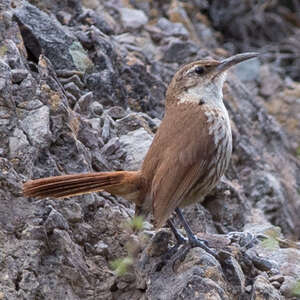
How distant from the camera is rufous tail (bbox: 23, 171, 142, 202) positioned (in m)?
3.99

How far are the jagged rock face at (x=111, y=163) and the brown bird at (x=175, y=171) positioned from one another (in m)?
0.23

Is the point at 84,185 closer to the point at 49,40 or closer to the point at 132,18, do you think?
the point at 49,40

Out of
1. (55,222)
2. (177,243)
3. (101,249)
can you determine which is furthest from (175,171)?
(55,222)

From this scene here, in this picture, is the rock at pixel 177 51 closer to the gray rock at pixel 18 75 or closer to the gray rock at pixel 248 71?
the gray rock at pixel 248 71

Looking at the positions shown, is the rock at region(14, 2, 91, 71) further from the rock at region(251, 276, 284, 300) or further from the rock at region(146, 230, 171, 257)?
the rock at region(251, 276, 284, 300)

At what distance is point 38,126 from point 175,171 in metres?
0.99

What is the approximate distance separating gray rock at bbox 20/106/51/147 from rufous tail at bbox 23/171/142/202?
0.53 metres

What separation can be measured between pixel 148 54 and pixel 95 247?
3.44m

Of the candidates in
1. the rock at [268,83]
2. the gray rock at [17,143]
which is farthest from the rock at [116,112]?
the rock at [268,83]

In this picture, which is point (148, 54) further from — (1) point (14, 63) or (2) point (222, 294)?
(2) point (222, 294)

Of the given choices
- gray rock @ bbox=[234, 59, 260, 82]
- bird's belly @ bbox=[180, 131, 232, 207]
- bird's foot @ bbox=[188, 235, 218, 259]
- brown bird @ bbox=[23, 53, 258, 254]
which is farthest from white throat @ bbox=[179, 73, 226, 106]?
gray rock @ bbox=[234, 59, 260, 82]

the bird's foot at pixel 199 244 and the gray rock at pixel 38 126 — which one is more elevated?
the gray rock at pixel 38 126

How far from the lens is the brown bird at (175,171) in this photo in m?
4.11

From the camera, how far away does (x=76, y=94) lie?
5.54 metres
